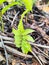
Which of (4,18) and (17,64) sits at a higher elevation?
(4,18)

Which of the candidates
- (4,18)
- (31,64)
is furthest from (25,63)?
(4,18)

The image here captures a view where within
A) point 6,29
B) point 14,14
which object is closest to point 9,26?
point 6,29

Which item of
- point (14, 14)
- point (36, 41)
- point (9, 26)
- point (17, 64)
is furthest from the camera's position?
point (14, 14)

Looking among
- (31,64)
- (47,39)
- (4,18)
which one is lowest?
(31,64)

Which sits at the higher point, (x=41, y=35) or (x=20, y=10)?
(x=20, y=10)

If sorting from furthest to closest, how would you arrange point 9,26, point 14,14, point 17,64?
1. point 14,14
2. point 9,26
3. point 17,64

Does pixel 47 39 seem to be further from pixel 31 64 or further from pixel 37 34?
pixel 31 64

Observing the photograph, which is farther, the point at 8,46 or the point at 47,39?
the point at 47,39

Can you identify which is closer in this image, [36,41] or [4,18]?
[36,41]

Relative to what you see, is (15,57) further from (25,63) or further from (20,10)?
(20,10)
